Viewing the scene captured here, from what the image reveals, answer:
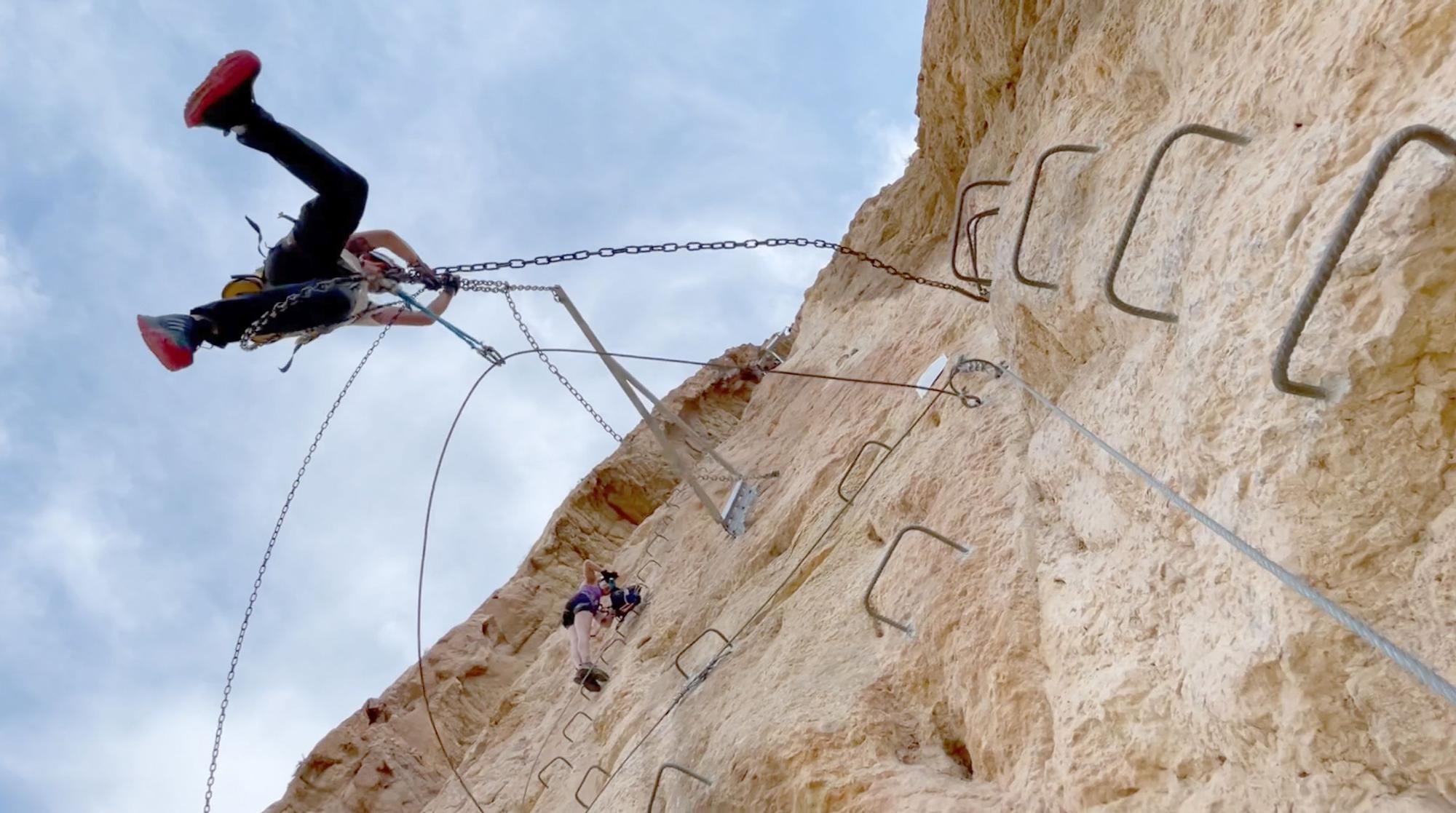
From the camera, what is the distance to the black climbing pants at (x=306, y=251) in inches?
221

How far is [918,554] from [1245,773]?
1.80 meters

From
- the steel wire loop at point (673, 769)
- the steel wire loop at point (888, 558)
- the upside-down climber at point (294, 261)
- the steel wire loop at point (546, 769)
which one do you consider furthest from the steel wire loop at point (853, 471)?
the steel wire loop at point (546, 769)

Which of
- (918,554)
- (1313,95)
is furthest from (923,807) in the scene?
(1313,95)

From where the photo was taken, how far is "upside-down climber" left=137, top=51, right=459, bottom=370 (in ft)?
17.1

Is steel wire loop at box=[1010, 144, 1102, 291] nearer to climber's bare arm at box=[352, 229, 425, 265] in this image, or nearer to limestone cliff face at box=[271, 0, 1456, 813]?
limestone cliff face at box=[271, 0, 1456, 813]

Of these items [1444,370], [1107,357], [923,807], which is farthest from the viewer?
[1107,357]

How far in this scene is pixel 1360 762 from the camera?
2.10 m

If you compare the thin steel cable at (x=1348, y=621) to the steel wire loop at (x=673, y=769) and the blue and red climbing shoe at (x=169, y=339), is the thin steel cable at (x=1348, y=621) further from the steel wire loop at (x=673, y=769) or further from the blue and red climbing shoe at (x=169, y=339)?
the blue and red climbing shoe at (x=169, y=339)

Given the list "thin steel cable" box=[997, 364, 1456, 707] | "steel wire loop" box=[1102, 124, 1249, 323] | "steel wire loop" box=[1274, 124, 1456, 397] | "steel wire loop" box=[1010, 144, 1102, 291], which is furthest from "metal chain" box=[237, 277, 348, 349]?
"steel wire loop" box=[1274, 124, 1456, 397]

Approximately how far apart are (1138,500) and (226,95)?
4468mm

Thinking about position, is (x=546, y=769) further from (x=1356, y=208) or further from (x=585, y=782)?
(x=1356, y=208)

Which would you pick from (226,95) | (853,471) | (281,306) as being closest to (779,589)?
(853,471)

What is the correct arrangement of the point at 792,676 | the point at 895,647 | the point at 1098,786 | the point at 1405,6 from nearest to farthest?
the point at 1405,6 < the point at 1098,786 < the point at 895,647 < the point at 792,676

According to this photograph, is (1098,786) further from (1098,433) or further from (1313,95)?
(1313,95)
